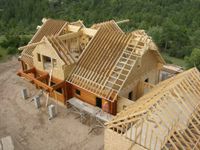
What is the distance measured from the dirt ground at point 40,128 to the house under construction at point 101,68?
6.13 feet

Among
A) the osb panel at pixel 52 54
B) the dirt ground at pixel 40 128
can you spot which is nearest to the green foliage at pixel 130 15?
the osb panel at pixel 52 54

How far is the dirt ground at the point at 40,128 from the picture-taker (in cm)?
1585

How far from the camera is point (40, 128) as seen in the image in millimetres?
17312

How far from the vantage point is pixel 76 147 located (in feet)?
51.2

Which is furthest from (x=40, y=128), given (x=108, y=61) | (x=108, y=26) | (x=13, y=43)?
(x=13, y=43)

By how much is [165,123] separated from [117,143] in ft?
9.37

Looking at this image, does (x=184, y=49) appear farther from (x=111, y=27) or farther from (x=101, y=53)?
(x=101, y=53)

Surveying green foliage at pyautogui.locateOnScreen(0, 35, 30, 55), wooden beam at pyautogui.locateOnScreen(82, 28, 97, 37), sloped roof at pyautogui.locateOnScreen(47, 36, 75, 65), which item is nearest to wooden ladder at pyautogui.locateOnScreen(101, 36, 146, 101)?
sloped roof at pyautogui.locateOnScreen(47, 36, 75, 65)

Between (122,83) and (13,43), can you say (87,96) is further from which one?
(13,43)

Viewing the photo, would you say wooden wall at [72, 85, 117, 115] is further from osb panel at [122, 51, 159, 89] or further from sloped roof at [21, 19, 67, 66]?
sloped roof at [21, 19, 67, 66]

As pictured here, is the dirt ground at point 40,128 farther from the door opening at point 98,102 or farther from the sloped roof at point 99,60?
the sloped roof at point 99,60

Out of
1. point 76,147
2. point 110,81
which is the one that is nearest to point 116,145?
point 76,147

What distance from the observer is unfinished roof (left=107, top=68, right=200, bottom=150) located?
1141cm

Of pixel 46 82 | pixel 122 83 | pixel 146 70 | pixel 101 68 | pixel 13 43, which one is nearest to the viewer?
pixel 122 83
